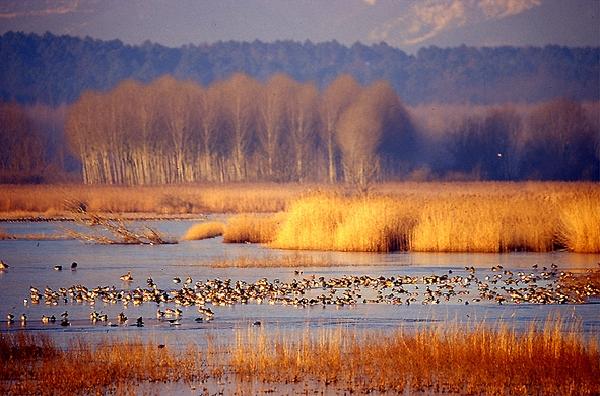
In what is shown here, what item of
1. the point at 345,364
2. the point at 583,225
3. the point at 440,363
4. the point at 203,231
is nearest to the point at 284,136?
the point at 203,231

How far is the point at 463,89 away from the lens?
191m

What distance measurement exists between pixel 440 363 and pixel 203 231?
2631 cm

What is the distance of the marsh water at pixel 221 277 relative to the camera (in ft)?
61.2

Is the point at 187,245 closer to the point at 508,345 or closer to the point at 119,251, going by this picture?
the point at 119,251

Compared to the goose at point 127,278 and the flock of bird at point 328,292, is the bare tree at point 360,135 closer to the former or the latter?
the goose at point 127,278

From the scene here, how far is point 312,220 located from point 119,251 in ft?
21.0

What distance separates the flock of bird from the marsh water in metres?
0.24

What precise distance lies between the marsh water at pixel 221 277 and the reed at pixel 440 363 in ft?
6.92

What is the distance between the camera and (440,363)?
15.1m

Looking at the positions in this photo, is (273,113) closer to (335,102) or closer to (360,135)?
(335,102)

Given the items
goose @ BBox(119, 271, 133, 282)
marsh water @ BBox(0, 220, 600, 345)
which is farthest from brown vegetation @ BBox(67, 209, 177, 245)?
goose @ BBox(119, 271, 133, 282)

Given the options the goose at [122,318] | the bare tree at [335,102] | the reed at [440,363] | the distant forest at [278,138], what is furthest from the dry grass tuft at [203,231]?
the bare tree at [335,102]

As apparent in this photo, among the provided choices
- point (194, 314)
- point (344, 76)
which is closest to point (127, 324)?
point (194, 314)

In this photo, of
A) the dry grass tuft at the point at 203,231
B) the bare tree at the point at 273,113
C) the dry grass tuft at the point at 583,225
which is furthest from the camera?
the bare tree at the point at 273,113
